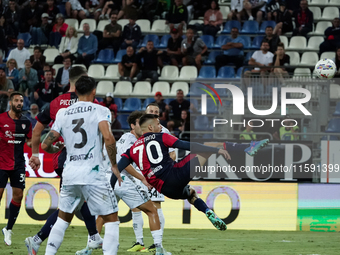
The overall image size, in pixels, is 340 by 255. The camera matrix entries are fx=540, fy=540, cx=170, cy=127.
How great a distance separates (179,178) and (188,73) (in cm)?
1012

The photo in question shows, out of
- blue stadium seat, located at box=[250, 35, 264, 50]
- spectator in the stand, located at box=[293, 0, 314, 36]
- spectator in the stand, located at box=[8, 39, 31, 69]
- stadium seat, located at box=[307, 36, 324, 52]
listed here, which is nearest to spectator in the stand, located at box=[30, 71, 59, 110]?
spectator in the stand, located at box=[8, 39, 31, 69]

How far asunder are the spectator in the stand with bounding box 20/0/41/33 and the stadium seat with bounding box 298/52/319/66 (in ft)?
31.0

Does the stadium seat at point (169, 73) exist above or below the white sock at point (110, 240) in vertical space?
above

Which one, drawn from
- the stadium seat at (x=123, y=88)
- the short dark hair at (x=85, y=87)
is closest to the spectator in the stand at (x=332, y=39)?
the stadium seat at (x=123, y=88)

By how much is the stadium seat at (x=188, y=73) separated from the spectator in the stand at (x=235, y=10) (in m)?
2.75

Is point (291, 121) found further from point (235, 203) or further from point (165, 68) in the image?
point (165, 68)

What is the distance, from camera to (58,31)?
62.4ft

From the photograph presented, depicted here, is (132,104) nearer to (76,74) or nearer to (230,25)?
(230,25)

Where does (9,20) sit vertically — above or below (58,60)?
above

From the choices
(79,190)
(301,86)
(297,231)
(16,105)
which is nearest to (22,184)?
(16,105)

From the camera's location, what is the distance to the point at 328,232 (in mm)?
11305

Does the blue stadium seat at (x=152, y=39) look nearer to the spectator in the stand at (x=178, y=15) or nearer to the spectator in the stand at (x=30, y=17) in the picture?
the spectator in the stand at (x=178, y=15)

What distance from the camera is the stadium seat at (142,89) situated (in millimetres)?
16864

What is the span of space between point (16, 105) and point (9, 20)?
11.2 metres
